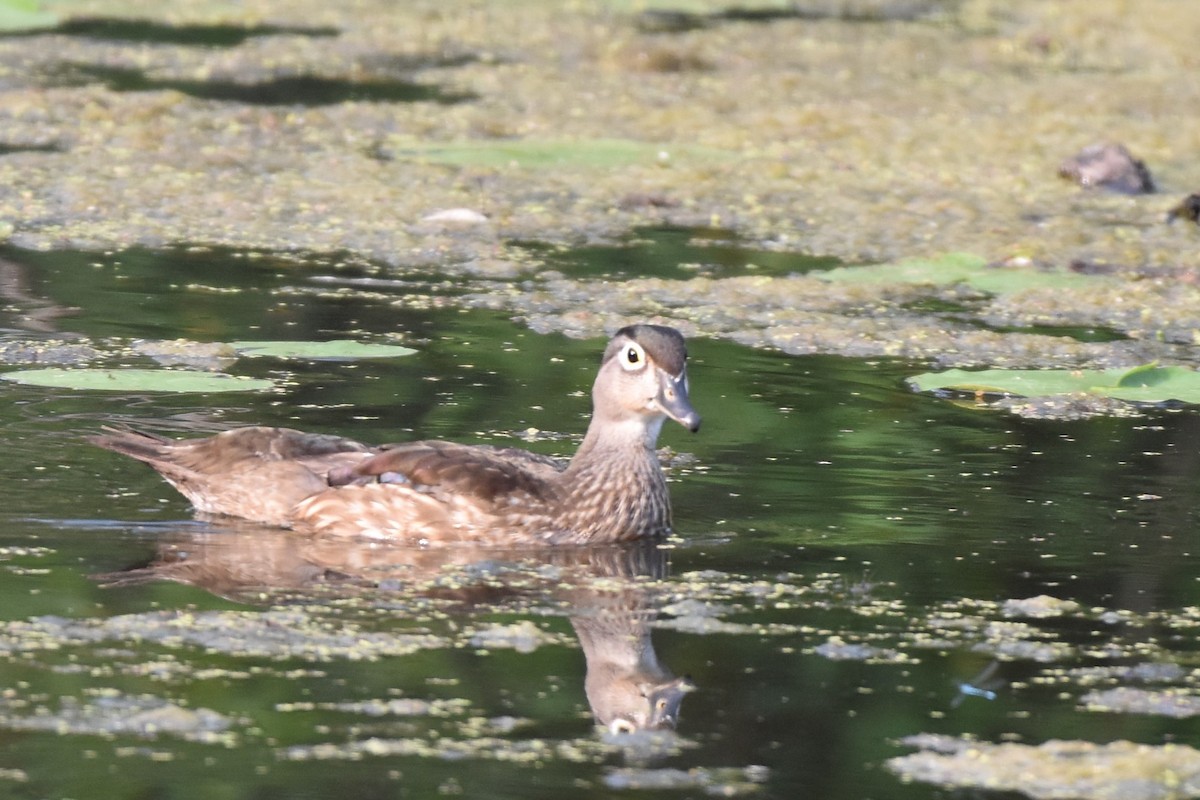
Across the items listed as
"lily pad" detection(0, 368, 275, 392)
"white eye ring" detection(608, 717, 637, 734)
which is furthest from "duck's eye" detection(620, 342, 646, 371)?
"white eye ring" detection(608, 717, 637, 734)

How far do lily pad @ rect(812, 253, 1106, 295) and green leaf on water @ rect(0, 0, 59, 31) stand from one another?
9731 mm

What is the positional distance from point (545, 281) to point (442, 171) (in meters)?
2.61

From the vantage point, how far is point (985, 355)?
9477 millimetres

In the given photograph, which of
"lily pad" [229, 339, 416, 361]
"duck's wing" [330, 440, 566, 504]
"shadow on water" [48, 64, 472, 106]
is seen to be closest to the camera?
"duck's wing" [330, 440, 566, 504]

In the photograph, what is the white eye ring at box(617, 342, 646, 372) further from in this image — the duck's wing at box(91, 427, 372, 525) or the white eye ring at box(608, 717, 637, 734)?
the white eye ring at box(608, 717, 637, 734)

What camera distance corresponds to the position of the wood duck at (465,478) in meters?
6.90

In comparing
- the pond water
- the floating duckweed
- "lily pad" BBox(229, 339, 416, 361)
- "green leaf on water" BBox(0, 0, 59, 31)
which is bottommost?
the floating duckweed

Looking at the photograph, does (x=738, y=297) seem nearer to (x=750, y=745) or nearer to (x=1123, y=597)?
(x=1123, y=597)

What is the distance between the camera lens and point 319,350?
8.80 m

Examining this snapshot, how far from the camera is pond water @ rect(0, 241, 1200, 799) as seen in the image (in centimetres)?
480

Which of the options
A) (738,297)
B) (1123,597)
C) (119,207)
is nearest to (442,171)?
(119,207)

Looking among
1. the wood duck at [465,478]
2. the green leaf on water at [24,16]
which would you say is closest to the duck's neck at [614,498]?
the wood duck at [465,478]

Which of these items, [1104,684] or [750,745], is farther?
[1104,684]

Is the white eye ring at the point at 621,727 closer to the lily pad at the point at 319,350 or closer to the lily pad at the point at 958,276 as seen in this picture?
the lily pad at the point at 319,350
